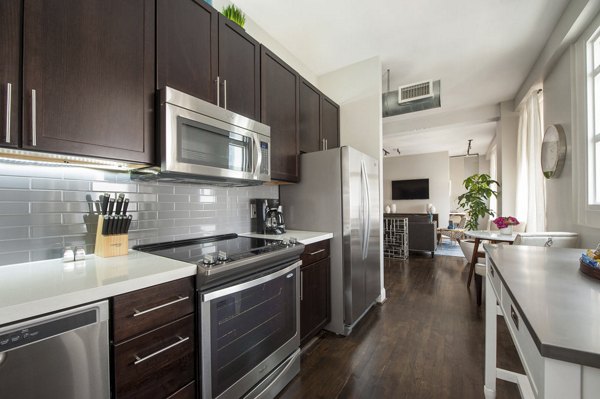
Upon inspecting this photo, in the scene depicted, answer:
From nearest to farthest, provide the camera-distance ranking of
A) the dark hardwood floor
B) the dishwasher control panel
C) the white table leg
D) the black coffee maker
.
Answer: the dishwasher control panel → the white table leg → the dark hardwood floor → the black coffee maker

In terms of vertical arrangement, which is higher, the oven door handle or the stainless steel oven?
the oven door handle

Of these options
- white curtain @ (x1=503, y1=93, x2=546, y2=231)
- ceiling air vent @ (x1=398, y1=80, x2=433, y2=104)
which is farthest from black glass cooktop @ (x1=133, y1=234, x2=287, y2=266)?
white curtain @ (x1=503, y1=93, x2=546, y2=231)

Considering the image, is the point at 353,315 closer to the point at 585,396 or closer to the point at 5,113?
the point at 585,396

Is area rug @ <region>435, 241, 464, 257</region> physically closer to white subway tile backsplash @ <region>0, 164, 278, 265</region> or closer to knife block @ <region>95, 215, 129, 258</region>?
white subway tile backsplash @ <region>0, 164, 278, 265</region>

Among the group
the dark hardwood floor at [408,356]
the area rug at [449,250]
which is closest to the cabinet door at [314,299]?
the dark hardwood floor at [408,356]

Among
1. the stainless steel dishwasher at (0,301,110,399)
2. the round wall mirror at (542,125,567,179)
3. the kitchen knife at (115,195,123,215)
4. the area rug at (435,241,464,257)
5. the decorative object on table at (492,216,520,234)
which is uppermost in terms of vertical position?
the round wall mirror at (542,125,567,179)

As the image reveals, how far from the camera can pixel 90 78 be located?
1.13m

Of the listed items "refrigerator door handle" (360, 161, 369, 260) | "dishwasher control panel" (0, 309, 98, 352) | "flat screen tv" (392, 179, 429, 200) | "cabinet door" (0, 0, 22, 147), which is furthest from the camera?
"flat screen tv" (392, 179, 429, 200)

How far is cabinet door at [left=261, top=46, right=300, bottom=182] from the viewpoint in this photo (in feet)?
6.89

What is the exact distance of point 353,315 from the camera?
7.53 ft

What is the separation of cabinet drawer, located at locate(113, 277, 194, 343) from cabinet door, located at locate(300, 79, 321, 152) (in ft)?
5.80

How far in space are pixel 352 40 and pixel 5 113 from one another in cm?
280

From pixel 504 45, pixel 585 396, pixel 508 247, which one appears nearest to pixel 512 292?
pixel 585 396

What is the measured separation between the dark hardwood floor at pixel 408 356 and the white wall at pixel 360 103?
1.85m
